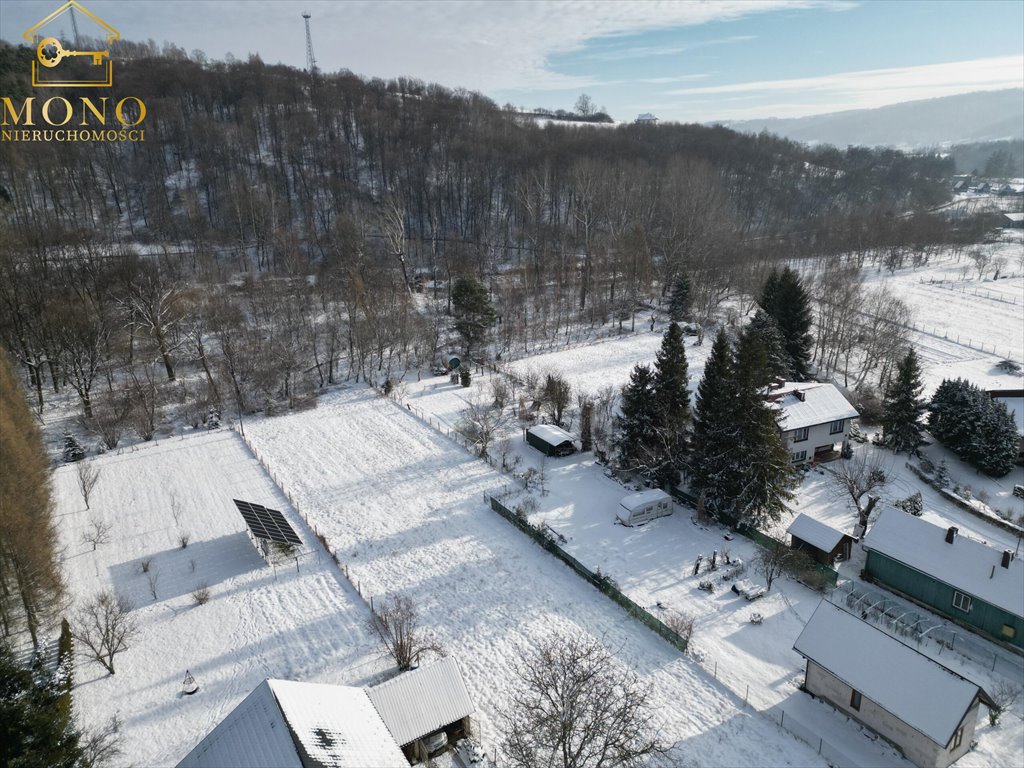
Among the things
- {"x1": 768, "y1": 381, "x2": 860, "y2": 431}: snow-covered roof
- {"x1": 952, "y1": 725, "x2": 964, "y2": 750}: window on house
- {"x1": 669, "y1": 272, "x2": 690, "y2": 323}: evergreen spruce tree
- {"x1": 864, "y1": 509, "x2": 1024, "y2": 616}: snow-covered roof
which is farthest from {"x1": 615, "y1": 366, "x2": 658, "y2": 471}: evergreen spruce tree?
{"x1": 669, "y1": 272, "x2": 690, "y2": 323}: evergreen spruce tree

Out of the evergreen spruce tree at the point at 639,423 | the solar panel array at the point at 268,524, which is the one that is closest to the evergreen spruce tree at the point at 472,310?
the evergreen spruce tree at the point at 639,423

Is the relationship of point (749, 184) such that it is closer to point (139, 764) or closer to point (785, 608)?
point (785, 608)

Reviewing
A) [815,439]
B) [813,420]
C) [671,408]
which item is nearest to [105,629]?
[671,408]

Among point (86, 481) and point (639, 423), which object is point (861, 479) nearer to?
point (639, 423)

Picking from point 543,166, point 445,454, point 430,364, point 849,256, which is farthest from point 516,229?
point 445,454

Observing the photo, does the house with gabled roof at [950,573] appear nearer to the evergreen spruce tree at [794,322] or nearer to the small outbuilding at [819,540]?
the small outbuilding at [819,540]

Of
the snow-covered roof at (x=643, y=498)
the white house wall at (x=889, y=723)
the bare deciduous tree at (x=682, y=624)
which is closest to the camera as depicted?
the white house wall at (x=889, y=723)

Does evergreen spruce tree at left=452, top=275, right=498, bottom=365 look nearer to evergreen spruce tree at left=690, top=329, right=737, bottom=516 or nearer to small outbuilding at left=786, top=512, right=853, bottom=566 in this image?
evergreen spruce tree at left=690, top=329, right=737, bottom=516
